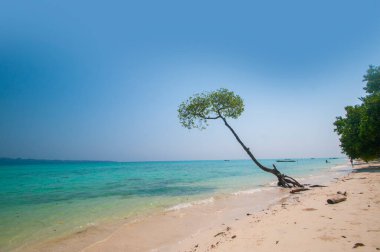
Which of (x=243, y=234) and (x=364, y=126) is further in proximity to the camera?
(x=364, y=126)

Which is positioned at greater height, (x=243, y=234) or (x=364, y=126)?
(x=364, y=126)

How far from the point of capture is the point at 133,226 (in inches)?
420

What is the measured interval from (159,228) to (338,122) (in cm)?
4111

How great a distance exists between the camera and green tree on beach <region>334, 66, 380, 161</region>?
31.9 metres

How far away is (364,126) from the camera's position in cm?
3225

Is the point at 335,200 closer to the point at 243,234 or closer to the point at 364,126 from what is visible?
the point at 243,234

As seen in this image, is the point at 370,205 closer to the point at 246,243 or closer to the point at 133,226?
the point at 246,243

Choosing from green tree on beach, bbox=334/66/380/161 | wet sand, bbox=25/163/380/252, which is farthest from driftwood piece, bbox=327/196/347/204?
green tree on beach, bbox=334/66/380/161

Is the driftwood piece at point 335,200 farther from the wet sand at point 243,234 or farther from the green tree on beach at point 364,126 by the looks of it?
the green tree on beach at point 364,126

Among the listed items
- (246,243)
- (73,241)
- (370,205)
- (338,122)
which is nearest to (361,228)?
(246,243)

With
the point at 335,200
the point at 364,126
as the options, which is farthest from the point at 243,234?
the point at 364,126

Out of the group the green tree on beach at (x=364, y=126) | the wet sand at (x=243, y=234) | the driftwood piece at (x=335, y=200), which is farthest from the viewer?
the green tree on beach at (x=364, y=126)

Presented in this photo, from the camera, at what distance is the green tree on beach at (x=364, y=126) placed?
31884 millimetres

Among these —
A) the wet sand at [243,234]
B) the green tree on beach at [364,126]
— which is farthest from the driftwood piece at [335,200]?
the green tree on beach at [364,126]
